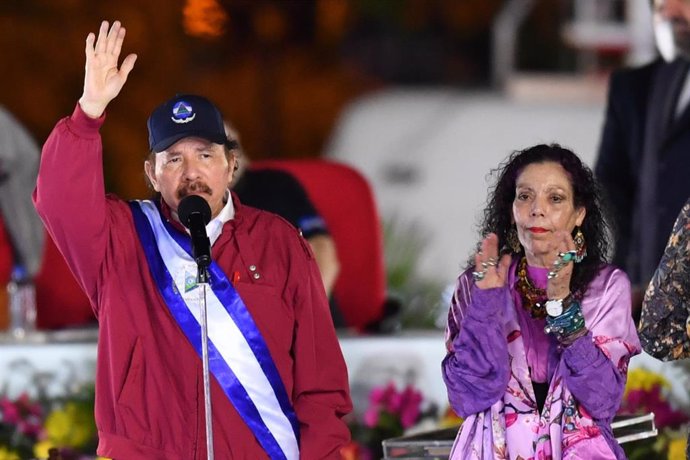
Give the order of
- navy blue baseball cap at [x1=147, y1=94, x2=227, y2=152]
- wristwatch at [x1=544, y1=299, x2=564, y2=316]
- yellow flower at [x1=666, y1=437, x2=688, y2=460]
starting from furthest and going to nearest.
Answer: yellow flower at [x1=666, y1=437, x2=688, y2=460], navy blue baseball cap at [x1=147, y1=94, x2=227, y2=152], wristwatch at [x1=544, y1=299, x2=564, y2=316]

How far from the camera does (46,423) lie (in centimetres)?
613

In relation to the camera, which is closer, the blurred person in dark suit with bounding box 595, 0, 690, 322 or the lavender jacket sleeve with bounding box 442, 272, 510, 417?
the lavender jacket sleeve with bounding box 442, 272, 510, 417

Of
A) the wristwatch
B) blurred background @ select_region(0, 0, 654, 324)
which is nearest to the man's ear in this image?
the wristwatch

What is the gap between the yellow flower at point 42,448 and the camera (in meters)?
6.12

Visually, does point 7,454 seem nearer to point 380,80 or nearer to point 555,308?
point 555,308

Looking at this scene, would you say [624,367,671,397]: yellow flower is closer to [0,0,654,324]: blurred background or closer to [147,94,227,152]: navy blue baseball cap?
[147,94,227,152]: navy blue baseball cap

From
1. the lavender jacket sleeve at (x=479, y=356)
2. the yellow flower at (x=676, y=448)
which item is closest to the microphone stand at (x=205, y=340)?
the lavender jacket sleeve at (x=479, y=356)

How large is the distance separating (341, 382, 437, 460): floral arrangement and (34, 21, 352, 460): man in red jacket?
1.35m

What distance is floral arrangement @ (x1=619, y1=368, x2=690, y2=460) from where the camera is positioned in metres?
5.77

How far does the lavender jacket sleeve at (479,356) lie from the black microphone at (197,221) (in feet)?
2.03

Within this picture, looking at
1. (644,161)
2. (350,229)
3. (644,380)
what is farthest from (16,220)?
(644,380)

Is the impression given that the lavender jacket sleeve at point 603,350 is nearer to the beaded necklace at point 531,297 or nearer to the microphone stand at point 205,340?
the beaded necklace at point 531,297

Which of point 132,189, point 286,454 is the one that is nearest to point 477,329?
point 286,454

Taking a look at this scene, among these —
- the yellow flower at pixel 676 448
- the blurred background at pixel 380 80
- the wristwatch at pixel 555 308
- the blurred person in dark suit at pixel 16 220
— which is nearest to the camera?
the wristwatch at pixel 555 308
